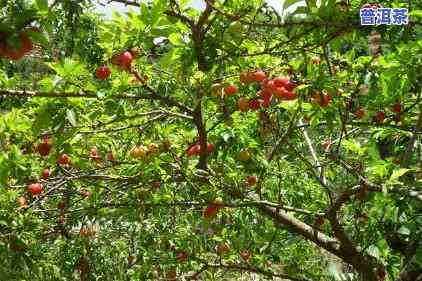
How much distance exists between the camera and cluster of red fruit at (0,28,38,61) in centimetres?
161

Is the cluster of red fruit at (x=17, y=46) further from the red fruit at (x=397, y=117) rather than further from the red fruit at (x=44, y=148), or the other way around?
the red fruit at (x=397, y=117)

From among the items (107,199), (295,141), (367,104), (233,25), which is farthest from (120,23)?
(295,141)

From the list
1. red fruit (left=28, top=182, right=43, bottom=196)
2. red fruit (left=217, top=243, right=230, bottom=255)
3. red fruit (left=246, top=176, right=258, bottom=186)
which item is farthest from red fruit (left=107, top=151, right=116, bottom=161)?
red fruit (left=217, top=243, right=230, bottom=255)

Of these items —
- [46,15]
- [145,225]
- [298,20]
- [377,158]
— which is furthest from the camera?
[145,225]

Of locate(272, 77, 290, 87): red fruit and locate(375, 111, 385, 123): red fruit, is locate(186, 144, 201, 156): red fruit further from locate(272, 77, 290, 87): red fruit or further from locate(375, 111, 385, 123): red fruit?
locate(375, 111, 385, 123): red fruit

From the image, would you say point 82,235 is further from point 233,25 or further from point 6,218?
point 233,25

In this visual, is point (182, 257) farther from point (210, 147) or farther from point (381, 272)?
point (381, 272)

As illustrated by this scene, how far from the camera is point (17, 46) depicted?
159 cm

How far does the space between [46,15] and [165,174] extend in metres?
1.64

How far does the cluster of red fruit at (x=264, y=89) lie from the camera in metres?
2.80

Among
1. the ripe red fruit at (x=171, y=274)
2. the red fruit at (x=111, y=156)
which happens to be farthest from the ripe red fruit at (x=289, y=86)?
the ripe red fruit at (x=171, y=274)

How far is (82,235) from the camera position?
5.30 m

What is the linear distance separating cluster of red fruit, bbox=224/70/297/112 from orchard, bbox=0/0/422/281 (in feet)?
0.04

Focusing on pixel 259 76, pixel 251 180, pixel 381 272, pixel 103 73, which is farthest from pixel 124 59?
pixel 381 272
